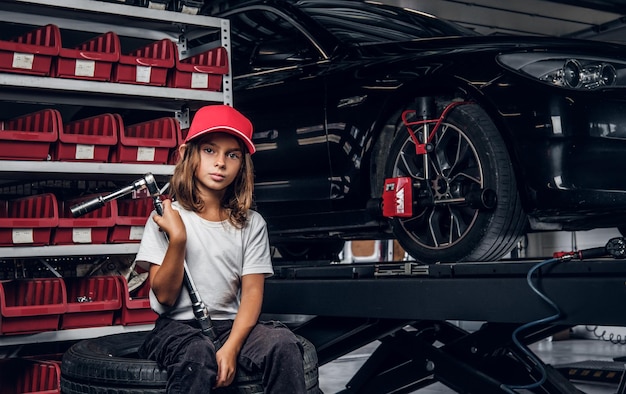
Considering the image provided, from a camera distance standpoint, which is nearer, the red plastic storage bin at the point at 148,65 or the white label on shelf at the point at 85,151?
the white label on shelf at the point at 85,151

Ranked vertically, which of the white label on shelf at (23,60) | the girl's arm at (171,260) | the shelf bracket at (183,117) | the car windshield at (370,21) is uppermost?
the car windshield at (370,21)

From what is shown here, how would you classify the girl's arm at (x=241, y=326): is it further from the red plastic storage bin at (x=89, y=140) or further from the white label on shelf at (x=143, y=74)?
the white label on shelf at (x=143, y=74)

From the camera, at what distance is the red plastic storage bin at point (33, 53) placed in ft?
9.48

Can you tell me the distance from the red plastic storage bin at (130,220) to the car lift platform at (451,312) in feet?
2.14

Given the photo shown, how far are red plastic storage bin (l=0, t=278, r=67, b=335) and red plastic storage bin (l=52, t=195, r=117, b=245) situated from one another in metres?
0.16

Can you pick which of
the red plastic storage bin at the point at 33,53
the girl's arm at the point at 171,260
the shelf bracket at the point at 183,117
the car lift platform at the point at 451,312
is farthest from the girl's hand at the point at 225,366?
the shelf bracket at the point at 183,117

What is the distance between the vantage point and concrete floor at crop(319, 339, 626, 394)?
4.41 meters

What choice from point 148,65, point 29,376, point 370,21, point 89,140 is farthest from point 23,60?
point 370,21

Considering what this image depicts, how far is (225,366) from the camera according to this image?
1.84 metres

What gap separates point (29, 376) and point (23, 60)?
3.83 ft

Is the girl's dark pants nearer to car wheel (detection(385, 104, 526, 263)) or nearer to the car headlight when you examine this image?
car wheel (detection(385, 104, 526, 263))

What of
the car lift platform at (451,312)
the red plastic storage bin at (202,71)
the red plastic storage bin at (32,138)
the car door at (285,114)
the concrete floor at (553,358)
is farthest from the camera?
the concrete floor at (553,358)

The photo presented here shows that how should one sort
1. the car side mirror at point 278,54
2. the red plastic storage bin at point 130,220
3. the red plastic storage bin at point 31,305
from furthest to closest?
the car side mirror at point 278,54
the red plastic storage bin at point 130,220
the red plastic storage bin at point 31,305

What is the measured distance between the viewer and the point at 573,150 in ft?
9.77
